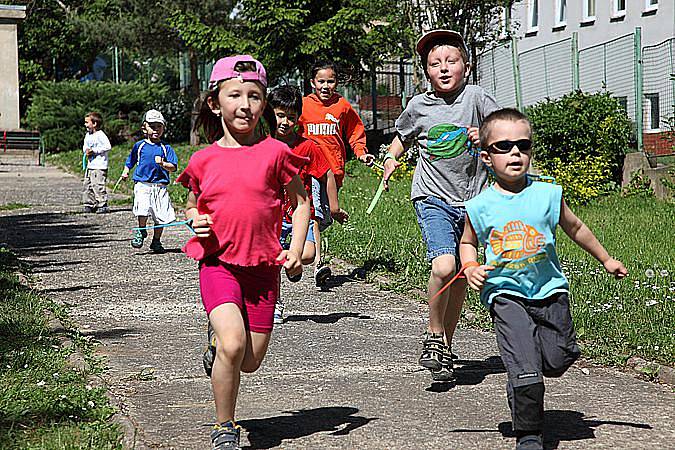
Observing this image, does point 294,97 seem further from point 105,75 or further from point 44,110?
point 105,75

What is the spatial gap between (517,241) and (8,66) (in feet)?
115

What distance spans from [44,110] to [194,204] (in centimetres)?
3520

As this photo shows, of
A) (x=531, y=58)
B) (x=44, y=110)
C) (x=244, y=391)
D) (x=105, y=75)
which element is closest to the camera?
(x=244, y=391)

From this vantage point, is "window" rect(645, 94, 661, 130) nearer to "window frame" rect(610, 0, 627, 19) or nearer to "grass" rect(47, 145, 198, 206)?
"grass" rect(47, 145, 198, 206)

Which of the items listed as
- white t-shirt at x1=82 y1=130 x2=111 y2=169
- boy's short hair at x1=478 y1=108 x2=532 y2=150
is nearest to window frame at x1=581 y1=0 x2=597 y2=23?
white t-shirt at x1=82 y1=130 x2=111 y2=169

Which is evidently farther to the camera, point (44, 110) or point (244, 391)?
point (44, 110)

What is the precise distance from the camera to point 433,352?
6367mm

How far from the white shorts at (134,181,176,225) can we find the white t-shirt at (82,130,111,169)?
5238 millimetres

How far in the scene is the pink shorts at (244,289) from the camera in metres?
4.98

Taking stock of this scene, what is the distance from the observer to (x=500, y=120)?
5.16 metres

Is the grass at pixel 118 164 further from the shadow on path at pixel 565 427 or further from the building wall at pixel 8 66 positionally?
the shadow on path at pixel 565 427

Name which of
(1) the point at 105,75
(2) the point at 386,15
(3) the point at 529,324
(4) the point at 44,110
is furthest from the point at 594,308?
(1) the point at 105,75

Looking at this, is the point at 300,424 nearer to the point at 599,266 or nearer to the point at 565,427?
the point at 565,427

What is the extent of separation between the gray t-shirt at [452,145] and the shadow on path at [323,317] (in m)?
2.22
